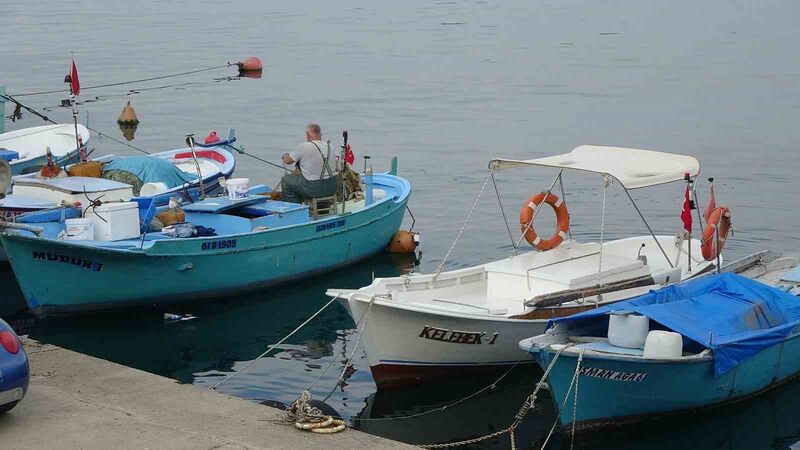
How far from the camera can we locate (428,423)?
46.9 ft

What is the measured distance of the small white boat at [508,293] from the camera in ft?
47.5

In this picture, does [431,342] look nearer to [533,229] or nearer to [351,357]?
[351,357]

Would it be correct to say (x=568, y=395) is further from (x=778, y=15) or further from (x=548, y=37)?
(x=778, y=15)

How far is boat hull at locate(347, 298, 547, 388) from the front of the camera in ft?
47.1

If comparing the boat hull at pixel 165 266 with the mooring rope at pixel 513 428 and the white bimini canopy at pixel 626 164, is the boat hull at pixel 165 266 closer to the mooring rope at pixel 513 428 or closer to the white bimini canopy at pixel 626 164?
the white bimini canopy at pixel 626 164

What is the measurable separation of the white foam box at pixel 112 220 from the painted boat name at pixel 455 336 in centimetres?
546

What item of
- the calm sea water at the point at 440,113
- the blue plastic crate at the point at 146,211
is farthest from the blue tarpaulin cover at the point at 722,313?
the blue plastic crate at the point at 146,211

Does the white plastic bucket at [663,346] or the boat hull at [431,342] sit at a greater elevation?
the white plastic bucket at [663,346]

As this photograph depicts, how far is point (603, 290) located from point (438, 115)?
23976 millimetres

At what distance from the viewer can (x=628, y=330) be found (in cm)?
1345

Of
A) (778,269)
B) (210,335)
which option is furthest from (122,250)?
(778,269)

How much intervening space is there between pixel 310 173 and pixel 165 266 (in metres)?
3.17

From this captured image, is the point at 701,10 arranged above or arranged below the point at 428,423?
above

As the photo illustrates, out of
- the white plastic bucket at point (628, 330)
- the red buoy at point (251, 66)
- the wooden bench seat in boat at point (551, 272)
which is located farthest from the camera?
the red buoy at point (251, 66)
